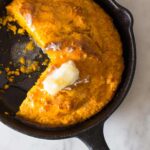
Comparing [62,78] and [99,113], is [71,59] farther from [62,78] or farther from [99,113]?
[99,113]

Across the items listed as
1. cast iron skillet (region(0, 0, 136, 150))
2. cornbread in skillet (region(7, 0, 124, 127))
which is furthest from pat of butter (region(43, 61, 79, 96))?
cast iron skillet (region(0, 0, 136, 150))

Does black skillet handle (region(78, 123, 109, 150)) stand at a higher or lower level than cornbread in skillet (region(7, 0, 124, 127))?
lower

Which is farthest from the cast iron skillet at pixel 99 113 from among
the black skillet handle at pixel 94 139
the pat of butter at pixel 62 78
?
the pat of butter at pixel 62 78

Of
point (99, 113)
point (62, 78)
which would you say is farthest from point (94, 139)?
point (62, 78)

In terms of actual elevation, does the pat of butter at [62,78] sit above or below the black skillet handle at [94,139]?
above

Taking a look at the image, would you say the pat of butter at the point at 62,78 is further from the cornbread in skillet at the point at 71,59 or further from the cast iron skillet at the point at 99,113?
the cast iron skillet at the point at 99,113

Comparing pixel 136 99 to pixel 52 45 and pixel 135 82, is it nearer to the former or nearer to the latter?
pixel 135 82

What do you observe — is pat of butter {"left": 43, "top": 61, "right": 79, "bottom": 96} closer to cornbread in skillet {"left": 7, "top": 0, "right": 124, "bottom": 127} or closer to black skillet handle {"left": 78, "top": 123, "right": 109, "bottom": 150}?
cornbread in skillet {"left": 7, "top": 0, "right": 124, "bottom": 127}
